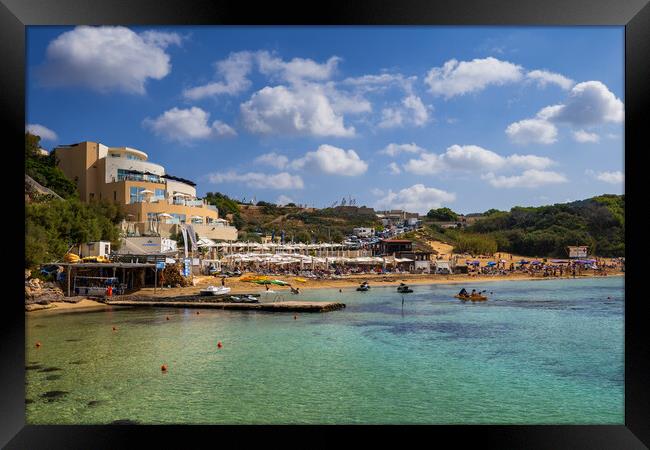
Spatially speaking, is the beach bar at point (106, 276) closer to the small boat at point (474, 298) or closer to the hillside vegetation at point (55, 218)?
the hillside vegetation at point (55, 218)

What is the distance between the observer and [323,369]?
312 inches

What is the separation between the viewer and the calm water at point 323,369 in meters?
→ 6.01

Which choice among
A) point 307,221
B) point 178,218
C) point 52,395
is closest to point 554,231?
point 307,221

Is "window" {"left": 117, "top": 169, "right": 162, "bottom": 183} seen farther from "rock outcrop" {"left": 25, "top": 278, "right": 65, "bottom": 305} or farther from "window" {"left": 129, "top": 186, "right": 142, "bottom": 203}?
"rock outcrop" {"left": 25, "top": 278, "right": 65, "bottom": 305}

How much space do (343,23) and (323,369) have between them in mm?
5770

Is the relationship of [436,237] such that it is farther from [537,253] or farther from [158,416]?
[158,416]

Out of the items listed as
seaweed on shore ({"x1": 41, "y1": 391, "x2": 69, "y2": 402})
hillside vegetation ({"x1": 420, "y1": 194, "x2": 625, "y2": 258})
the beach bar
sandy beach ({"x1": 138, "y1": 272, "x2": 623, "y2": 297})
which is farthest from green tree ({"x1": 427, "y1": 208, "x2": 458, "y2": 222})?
seaweed on shore ({"x1": 41, "y1": 391, "x2": 69, "y2": 402})

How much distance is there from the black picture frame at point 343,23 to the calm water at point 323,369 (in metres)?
2.03

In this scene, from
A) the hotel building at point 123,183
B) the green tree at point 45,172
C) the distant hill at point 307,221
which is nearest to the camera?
Result: the green tree at point 45,172

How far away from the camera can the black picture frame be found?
3645mm

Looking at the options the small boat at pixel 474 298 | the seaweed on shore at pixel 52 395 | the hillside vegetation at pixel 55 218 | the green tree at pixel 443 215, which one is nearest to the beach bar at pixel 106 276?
the hillside vegetation at pixel 55 218
